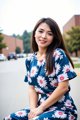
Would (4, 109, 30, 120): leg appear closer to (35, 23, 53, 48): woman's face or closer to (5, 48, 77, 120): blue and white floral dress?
(5, 48, 77, 120): blue and white floral dress

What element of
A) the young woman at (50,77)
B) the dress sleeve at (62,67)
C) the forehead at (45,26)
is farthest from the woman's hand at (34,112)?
the forehead at (45,26)

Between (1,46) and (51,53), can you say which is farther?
(1,46)

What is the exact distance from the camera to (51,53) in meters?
1.66

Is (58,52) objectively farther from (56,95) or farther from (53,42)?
(56,95)

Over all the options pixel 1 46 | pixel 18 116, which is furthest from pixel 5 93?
pixel 1 46

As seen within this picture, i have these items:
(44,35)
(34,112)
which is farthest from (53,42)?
(34,112)

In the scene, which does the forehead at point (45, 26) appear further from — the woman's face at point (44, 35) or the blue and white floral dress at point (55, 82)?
the blue and white floral dress at point (55, 82)

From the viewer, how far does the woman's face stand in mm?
1682

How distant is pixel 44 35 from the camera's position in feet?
5.54

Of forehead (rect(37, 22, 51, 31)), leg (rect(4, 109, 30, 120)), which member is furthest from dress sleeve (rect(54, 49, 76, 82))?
leg (rect(4, 109, 30, 120))

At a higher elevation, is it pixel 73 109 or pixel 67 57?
pixel 67 57

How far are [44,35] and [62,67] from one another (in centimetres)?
19

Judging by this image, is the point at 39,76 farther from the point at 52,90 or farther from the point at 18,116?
the point at 18,116

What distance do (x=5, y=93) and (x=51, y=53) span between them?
2.49 m
